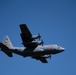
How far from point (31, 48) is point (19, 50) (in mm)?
2998

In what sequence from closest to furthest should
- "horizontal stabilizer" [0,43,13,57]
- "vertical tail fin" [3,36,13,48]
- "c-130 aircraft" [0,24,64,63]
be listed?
"c-130 aircraft" [0,24,64,63]
"horizontal stabilizer" [0,43,13,57]
"vertical tail fin" [3,36,13,48]

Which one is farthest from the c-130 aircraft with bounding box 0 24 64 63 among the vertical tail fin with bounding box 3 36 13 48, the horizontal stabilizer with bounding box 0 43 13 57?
the vertical tail fin with bounding box 3 36 13 48

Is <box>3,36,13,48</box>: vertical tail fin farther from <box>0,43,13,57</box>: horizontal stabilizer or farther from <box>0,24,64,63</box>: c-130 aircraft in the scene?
<box>0,24,64,63</box>: c-130 aircraft

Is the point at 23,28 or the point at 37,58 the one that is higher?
the point at 23,28

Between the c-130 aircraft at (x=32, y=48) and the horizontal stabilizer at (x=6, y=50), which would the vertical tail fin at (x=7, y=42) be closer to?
the horizontal stabilizer at (x=6, y=50)

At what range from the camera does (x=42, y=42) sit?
61.5 metres

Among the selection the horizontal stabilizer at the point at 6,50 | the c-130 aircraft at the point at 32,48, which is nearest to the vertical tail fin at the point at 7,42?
the horizontal stabilizer at the point at 6,50

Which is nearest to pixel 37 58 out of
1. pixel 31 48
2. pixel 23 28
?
pixel 31 48

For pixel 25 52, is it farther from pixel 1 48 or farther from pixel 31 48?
pixel 1 48

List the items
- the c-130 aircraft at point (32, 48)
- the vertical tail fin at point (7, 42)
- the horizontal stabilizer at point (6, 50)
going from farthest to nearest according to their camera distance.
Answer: the vertical tail fin at point (7, 42) → the horizontal stabilizer at point (6, 50) → the c-130 aircraft at point (32, 48)

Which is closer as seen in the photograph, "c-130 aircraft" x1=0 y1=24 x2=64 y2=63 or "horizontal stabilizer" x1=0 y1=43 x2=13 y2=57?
"c-130 aircraft" x1=0 y1=24 x2=64 y2=63

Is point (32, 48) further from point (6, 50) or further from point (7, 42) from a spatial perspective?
point (7, 42)

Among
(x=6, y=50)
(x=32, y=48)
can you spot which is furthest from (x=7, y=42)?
(x=32, y=48)

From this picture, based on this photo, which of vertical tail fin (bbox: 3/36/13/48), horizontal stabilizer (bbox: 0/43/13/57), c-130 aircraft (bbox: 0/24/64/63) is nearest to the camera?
c-130 aircraft (bbox: 0/24/64/63)
